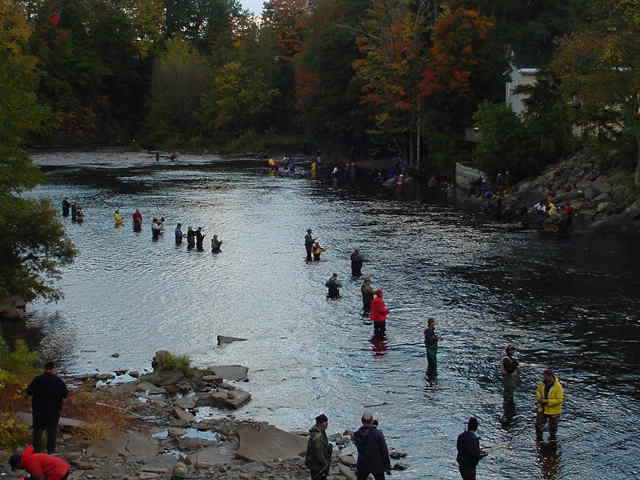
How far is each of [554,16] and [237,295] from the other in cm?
4311

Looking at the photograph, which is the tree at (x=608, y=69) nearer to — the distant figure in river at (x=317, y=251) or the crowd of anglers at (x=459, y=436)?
the distant figure in river at (x=317, y=251)

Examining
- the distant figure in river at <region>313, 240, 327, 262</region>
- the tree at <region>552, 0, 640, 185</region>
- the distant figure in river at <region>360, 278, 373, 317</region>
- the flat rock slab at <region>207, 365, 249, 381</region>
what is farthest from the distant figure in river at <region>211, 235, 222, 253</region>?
the tree at <region>552, 0, 640, 185</region>

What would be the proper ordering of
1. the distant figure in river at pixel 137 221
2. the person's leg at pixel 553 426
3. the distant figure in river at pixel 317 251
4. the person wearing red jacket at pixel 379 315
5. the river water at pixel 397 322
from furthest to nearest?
the distant figure in river at pixel 137 221 < the distant figure in river at pixel 317 251 < the person wearing red jacket at pixel 379 315 < the river water at pixel 397 322 < the person's leg at pixel 553 426

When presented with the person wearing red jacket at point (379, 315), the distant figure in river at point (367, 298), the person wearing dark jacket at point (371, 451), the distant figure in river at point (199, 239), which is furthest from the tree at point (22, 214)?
the person wearing dark jacket at point (371, 451)

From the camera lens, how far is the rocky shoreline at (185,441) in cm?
1717

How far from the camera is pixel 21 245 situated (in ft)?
109

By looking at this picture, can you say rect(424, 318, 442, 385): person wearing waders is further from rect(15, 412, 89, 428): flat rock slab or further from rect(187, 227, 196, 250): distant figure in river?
rect(187, 227, 196, 250): distant figure in river

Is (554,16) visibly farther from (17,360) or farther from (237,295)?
(17,360)

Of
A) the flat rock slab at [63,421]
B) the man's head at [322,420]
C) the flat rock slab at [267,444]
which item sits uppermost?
the man's head at [322,420]

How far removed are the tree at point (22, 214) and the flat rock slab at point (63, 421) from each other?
47.4ft

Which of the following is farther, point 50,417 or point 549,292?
point 549,292

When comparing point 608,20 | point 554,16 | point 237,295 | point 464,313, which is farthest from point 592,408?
point 554,16

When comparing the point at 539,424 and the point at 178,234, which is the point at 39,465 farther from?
the point at 178,234

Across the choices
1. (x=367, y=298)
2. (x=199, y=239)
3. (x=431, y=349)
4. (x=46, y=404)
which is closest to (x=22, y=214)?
(x=367, y=298)
